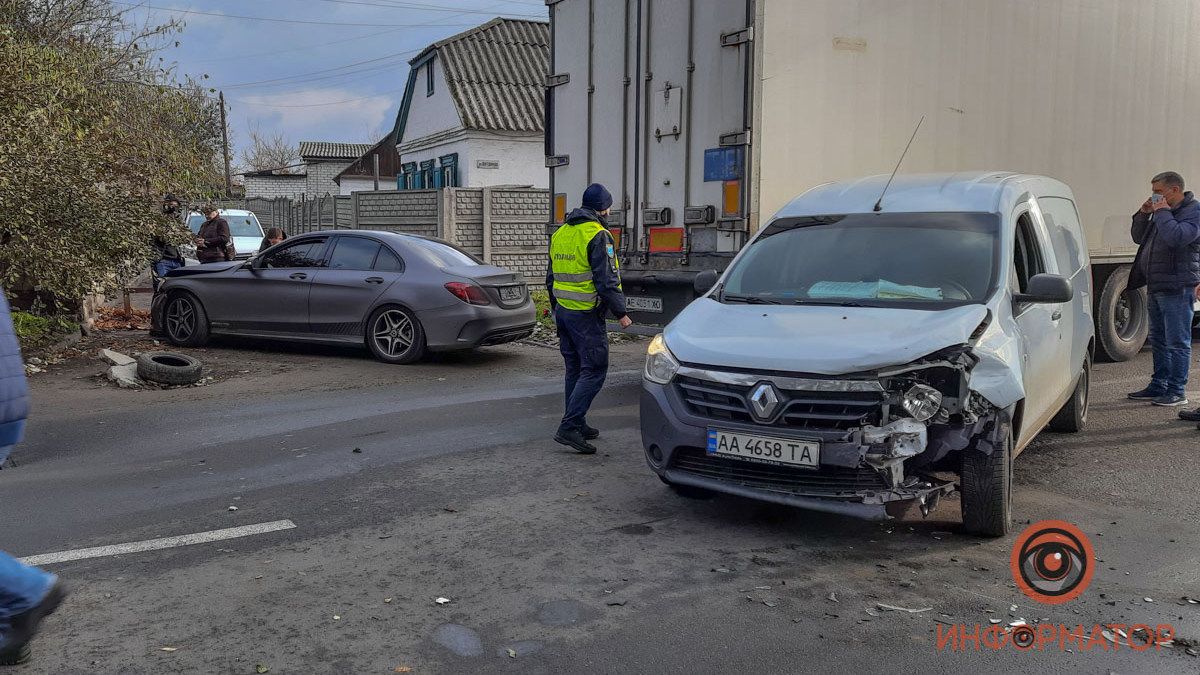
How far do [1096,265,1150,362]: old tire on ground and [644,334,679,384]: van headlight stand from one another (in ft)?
24.1

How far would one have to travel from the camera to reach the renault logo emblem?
452cm

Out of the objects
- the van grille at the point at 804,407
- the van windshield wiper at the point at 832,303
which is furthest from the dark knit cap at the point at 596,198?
the van grille at the point at 804,407

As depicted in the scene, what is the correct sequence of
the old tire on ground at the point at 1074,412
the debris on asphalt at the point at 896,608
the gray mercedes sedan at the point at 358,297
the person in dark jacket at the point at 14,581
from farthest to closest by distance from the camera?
1. the gray mercedes sedan at the point at 358,297
2. the old tire on ground at the point at 1074,412
3. the debris on asphalt at the point at 896,608
4. the person in dark jacket at the point at 14,581

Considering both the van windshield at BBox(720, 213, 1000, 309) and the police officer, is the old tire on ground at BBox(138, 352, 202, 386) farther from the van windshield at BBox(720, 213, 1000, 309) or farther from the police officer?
the van windshield at BBox(720, 213, 1000, 309)

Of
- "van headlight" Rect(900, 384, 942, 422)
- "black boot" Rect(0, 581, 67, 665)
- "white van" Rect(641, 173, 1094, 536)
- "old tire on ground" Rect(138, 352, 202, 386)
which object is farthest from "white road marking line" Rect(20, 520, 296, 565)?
"old tire on ground" Rect(138, 352, 202, 386)

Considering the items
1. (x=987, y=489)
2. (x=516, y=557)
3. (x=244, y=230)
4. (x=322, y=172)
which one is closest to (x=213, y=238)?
(x=244, y=230)

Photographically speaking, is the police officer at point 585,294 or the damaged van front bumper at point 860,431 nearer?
the damaged van front bumper at point 860,431

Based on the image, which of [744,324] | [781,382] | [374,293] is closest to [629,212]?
[374,293]

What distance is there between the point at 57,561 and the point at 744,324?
11.4 ft

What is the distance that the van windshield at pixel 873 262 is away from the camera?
17.2 feet

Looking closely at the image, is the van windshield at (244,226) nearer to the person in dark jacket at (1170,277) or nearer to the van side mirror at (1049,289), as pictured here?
the person in dark jacket at (1170,277)

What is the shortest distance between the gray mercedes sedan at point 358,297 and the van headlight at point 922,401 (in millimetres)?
6373

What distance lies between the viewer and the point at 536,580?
13.9ft

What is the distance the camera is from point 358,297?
34.7 ft
